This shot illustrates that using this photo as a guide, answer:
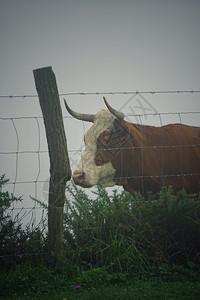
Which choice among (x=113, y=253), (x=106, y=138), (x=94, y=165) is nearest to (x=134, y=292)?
(x=113, y=253)

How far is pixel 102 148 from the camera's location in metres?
4.75

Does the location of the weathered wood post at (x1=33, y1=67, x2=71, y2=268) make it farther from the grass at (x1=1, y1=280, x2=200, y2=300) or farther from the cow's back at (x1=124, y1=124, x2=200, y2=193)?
the cow's back at (x1=124, y1=124, x2=200, y2=193)

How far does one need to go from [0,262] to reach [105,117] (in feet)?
8.71

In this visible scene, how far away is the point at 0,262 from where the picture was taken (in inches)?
120

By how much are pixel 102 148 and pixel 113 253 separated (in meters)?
1.94

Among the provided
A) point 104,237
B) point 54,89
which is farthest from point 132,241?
point 54,89

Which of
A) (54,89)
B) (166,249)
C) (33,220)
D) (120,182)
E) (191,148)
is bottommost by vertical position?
(166,249)

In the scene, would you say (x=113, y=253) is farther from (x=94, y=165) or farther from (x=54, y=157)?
(x=94, y=165)

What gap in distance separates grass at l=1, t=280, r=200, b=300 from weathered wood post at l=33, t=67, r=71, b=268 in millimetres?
488

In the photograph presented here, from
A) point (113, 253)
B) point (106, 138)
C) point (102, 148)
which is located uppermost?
point (106, 138)

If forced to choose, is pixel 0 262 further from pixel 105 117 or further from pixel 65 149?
pixel 105 117

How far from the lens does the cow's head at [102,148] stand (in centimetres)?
457

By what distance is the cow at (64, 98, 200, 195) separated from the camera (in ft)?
15.6

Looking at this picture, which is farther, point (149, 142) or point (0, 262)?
point (149, 142)
